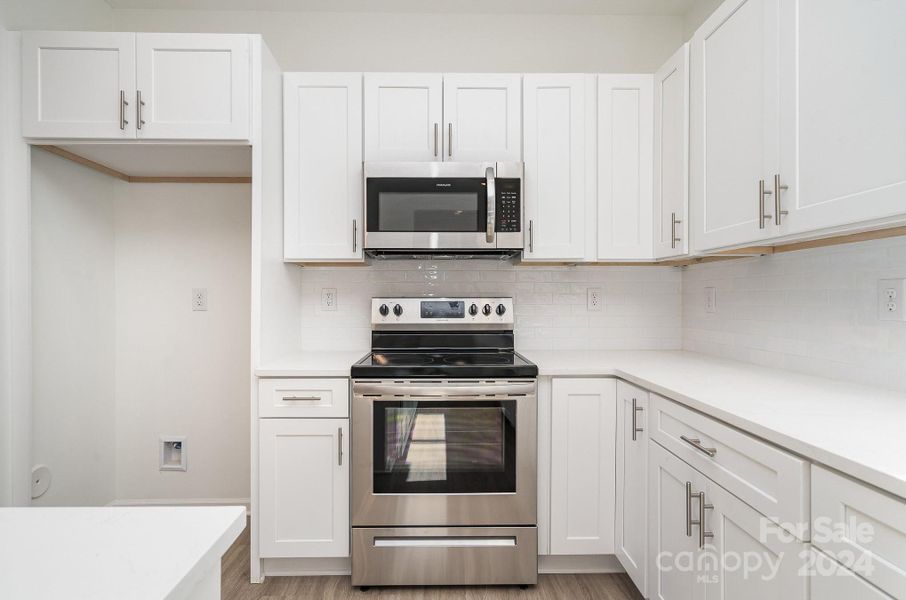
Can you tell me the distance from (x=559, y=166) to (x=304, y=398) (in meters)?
1.60

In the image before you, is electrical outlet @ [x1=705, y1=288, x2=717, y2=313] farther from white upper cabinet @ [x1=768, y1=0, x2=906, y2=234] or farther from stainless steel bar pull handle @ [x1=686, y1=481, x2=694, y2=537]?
stainless steel bar pull handle @ [x1=686, y1=481, x2=694, y2=537]

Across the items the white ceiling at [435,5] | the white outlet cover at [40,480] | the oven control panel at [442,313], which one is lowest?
the white outlet cover at [40,480]

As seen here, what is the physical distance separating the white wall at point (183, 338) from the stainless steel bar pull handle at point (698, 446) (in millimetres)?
2162

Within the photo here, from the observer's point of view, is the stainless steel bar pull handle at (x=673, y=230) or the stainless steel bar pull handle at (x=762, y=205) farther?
the stainless steel bar pull handle at (x=673, y=230)

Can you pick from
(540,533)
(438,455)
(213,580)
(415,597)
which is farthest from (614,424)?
(213,580)

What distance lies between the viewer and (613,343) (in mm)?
2518

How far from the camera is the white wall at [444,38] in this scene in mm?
2457

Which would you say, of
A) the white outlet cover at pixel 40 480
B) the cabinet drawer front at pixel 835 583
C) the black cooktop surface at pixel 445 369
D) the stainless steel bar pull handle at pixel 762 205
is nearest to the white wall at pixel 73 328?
the white outlet cover at pixel 40 480

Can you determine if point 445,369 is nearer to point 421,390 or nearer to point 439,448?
point 421,390

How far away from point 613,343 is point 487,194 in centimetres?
115

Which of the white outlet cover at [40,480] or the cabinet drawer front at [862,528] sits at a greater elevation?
the cabinet drawer front at [862,528]

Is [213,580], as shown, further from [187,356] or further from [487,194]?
[187,356]

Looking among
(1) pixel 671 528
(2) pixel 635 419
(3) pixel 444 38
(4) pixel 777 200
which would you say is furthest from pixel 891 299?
(3) pixel 444 38

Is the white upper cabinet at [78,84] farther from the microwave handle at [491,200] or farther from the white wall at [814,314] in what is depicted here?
the white wall at [814,314]
